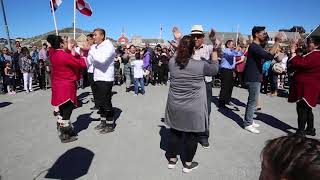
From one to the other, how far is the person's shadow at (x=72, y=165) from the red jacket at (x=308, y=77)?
4.23 meters

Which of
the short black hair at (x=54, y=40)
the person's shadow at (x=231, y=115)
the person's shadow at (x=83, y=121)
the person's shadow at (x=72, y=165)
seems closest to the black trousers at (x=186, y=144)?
the person's shadow at (x=72, y=165)

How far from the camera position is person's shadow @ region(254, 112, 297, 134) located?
7.29m

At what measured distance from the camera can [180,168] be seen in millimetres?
4961

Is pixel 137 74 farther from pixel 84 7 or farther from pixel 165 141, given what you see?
pixel 165 141

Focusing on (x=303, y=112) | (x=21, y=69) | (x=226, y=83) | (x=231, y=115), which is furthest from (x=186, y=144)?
(x=21, y=69)

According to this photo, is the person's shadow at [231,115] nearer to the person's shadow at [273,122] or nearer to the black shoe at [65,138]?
the person's shadow at [273,122]

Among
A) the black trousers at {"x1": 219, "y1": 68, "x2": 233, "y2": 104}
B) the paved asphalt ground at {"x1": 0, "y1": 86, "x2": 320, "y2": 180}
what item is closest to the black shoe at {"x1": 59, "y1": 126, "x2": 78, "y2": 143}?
the paved asphalt ground at {"x1": 0, "y1": 86, "x2": 320, "y2": 180}

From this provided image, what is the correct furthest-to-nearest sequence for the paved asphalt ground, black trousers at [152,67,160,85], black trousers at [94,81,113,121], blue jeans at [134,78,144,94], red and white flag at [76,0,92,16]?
1. black trousers at [152,67,160,85]
2. blue jeans at [134,78,144,94]
3. red and white flag at [76,0,92,16]
4. black trousers at [94,81,113,121]
5. the paved asphalt ground

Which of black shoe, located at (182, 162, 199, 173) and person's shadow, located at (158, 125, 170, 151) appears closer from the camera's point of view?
black shoe, located at (182, 162, 199, 173)

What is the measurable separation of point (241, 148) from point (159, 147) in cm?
154

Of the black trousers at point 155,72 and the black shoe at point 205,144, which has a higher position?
the black trousers at point 155,72

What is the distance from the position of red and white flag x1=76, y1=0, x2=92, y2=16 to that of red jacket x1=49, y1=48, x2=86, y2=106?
5824 millimetres

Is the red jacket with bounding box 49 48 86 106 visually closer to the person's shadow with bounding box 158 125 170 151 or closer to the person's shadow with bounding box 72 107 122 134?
the person's shadow with bounding box 72 107 122 134

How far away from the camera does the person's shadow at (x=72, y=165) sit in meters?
4.71
